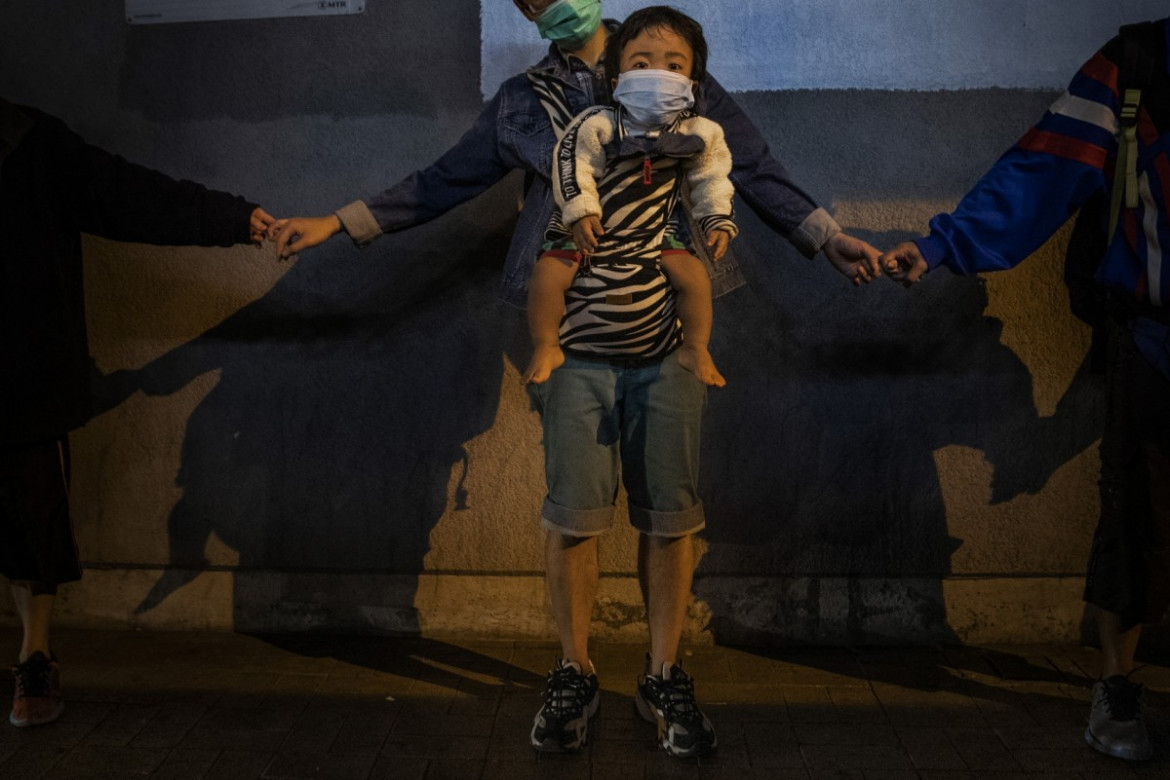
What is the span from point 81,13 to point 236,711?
9.05 ft

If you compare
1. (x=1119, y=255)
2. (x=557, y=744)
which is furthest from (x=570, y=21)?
(x=557, y=744)

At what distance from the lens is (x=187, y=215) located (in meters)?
3.58

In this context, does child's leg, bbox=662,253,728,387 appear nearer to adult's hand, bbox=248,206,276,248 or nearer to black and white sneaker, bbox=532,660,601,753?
black and white sneaker, bbox=532,660,601,753

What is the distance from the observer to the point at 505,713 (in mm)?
3611

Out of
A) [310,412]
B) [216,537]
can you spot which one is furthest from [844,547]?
[216,537]

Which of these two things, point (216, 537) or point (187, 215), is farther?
point (216, 537)

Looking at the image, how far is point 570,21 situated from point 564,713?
7.04ft

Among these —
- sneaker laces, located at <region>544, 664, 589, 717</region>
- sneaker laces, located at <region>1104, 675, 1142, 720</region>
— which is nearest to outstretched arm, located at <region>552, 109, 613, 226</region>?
sneaker laces, located at <region>544, 664, 589, 717</region>

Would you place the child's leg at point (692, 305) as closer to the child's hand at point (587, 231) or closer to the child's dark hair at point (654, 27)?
the child's hand at point (587, 231)

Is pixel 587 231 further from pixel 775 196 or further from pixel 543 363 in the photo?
pixel 775 196

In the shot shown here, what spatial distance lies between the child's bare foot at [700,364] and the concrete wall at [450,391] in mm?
1024

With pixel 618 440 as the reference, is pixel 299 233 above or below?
above

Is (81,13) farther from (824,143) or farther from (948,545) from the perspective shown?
(948,545)

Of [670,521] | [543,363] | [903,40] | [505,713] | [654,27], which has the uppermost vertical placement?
[903,40]
